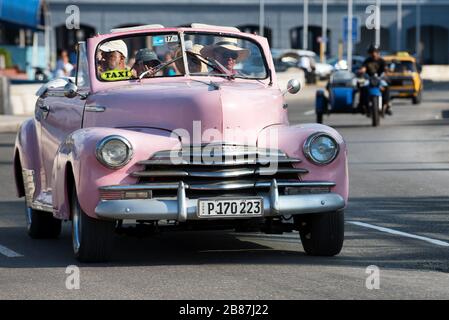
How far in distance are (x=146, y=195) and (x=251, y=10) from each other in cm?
8541

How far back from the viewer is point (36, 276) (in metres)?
9.11

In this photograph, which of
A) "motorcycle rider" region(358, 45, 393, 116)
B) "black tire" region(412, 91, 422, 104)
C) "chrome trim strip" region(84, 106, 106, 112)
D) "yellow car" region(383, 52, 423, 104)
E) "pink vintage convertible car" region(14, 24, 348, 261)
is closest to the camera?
"pink vintage convertible car" region(14, 24, 348, 261)

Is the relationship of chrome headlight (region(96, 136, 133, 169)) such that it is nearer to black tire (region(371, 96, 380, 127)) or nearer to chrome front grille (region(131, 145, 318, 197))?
chrome front grille (region(131, 145, 318, 197))

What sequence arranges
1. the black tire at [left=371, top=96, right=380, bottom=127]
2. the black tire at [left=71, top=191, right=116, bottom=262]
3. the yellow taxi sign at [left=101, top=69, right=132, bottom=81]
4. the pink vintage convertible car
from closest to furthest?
the pink vintage convertible car, the black tire at [left=71, top=191, right=116, bottom=262], the yellow taxi sign at [left=101, top=69, right=132, bottom=81], the black tire at [left=371, top=96, right=380, bottom=127]

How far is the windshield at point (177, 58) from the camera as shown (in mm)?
11078

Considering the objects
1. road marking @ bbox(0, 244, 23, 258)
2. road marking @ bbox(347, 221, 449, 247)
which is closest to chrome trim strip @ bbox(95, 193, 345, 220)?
road marking @ bbox(0, 244, 23, 258)

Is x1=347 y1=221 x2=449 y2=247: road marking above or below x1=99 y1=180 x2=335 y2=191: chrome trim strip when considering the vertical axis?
below

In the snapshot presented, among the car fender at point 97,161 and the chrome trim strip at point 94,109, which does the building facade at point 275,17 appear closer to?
the chrome trim strip at point 94,109

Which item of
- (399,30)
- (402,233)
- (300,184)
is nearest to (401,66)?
(402,233)

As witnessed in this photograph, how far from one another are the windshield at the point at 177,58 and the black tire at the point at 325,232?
174cm

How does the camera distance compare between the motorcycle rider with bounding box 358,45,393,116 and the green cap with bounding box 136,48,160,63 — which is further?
the motorcycle rider with bounding box 358,45,393,116

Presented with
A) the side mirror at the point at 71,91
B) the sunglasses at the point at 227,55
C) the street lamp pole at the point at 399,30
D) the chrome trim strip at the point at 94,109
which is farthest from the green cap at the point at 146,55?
the street lamp pole at the point at 399,30

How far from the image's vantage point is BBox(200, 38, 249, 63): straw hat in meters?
11.3

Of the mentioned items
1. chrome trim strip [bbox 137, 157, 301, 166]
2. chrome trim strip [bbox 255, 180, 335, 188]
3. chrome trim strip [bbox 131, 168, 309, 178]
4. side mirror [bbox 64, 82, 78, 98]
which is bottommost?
chrome trim strip [bbox 255, 180, 335, 188]
